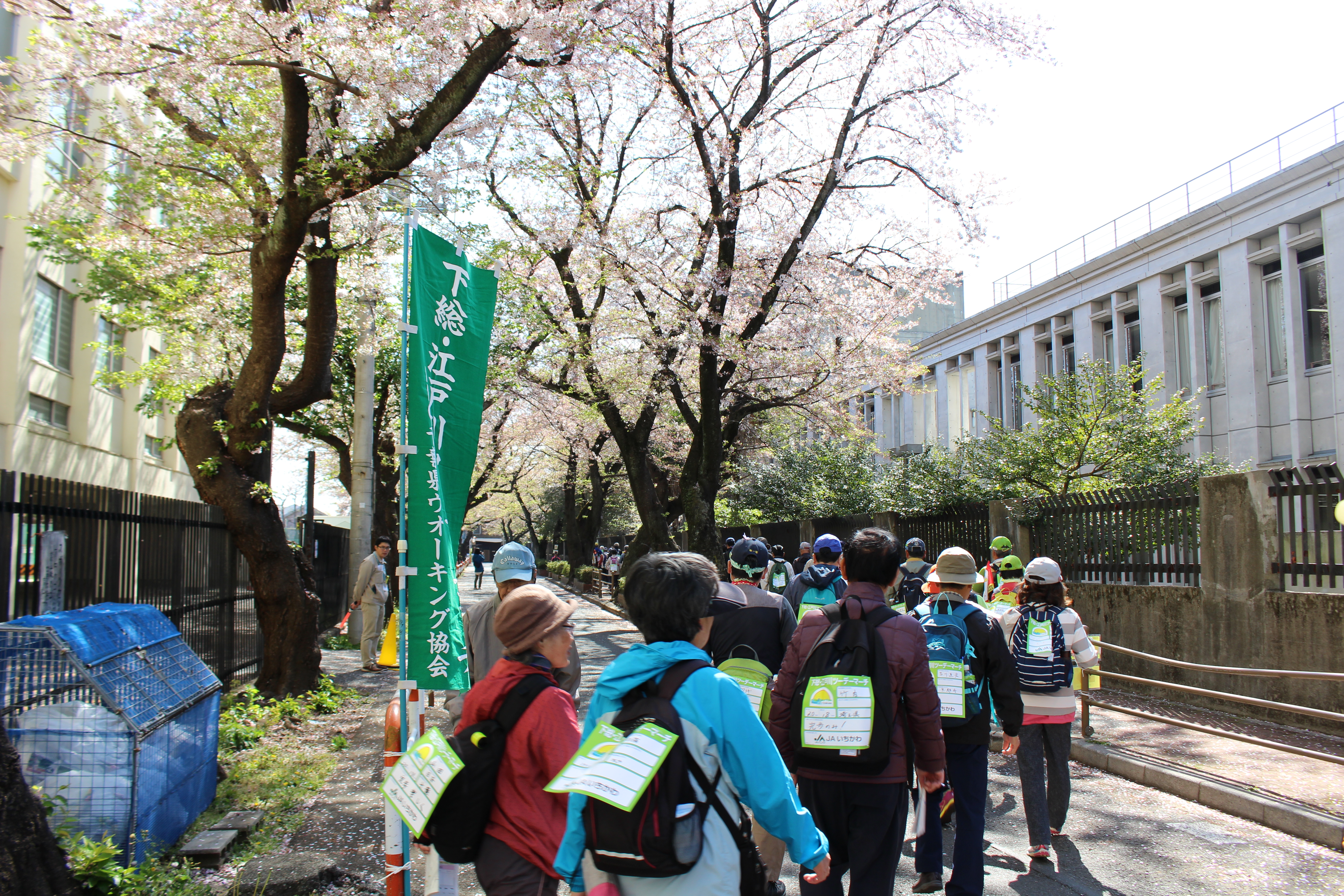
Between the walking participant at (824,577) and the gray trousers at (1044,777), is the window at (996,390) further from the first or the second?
the gray trousers at (1044,777)

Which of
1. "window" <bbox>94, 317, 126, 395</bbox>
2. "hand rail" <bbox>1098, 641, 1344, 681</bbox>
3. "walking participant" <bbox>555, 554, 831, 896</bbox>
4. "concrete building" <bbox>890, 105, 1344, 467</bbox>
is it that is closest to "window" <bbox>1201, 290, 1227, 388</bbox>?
"concrete building" <bbox>890, 105, 1344, 467</bbox>

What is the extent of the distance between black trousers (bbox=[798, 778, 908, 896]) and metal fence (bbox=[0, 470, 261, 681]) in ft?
14.8

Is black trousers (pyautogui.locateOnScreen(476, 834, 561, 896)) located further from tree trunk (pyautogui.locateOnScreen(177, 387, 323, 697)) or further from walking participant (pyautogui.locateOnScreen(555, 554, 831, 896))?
tree trunk (pyautogui.locateOnScreen(177, 387, 323, 697))

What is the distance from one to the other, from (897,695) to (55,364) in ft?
76.3

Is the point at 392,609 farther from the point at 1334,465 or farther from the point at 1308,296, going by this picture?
the point at 1308,296

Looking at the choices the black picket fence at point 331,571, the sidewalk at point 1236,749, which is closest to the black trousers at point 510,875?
the sidewalk at point 1236,749

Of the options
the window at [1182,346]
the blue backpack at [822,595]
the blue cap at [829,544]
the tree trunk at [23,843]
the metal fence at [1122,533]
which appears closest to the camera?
the tree trunk at [23,843]

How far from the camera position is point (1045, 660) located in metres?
5.39

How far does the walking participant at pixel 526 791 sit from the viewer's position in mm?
2709

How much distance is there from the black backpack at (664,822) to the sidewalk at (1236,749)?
18.4 ft

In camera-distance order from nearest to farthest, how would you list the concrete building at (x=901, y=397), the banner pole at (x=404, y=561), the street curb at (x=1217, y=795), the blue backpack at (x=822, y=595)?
the banner pole at (x=404, y=561) → the street curb at (x=1217, y=795) → the blue backpack at (x=822, y=595) → the concrete building at (x=901, y=397)

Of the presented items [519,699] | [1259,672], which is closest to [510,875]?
[519,699]

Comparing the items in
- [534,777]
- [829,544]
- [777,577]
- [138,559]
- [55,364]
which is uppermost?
[55,364]

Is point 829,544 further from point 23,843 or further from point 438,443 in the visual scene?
point 23,843
